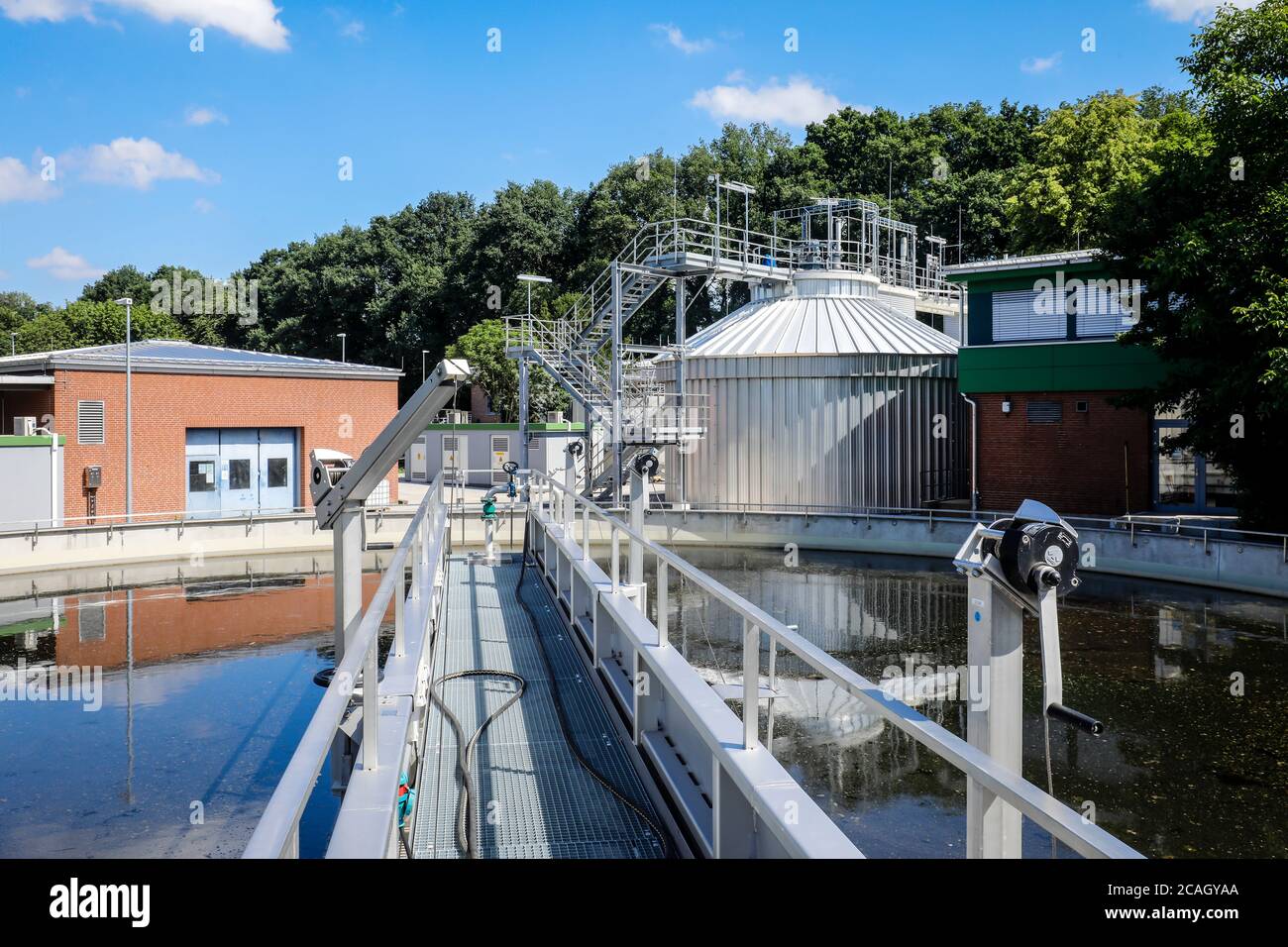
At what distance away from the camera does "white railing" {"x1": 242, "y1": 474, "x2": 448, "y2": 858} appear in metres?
2.73

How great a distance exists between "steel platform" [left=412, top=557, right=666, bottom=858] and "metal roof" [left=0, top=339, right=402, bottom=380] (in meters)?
22.2

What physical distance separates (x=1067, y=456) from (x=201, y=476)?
2412 cm

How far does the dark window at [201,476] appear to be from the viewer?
31078mm

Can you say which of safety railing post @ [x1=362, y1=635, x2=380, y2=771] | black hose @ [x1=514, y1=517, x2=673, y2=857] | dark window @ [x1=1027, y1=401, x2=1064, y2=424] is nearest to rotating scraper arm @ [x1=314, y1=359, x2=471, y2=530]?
black hose @ [x1=514, y1=517, x2=673, y2=857]

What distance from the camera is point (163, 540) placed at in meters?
26.9

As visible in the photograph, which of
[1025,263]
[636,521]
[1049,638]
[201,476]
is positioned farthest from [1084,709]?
[201,476]

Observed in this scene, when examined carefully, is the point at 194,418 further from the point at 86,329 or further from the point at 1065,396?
the point at 86,329

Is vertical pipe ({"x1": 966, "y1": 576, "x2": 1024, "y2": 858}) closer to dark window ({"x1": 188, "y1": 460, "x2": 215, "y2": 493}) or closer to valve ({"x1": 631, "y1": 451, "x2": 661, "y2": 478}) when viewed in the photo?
valve ({"x1": 631, "y1": 451, "x2": 661, "y2": 478})

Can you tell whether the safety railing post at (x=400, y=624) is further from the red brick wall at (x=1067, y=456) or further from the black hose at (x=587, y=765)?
the red brick wall at (x=1067, y=456)

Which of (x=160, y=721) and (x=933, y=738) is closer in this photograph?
(x=933, y=738)

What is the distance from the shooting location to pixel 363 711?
16.3ft

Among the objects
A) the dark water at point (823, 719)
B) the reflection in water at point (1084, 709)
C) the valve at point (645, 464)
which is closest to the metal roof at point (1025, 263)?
the reflection in water at point (1084, 709)
